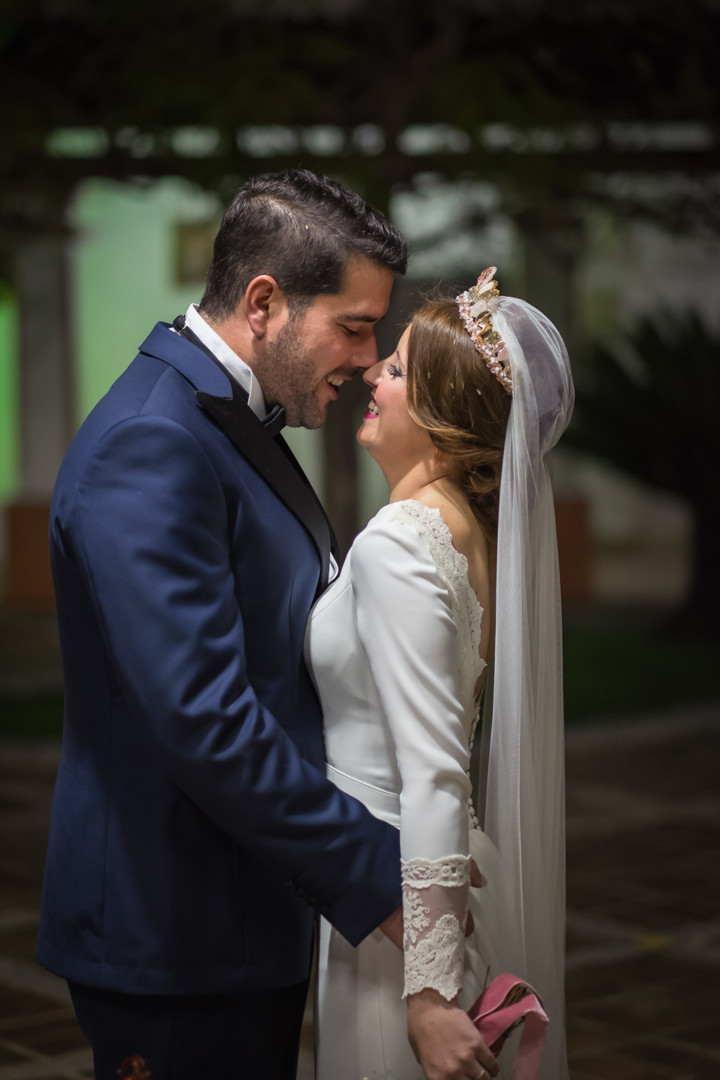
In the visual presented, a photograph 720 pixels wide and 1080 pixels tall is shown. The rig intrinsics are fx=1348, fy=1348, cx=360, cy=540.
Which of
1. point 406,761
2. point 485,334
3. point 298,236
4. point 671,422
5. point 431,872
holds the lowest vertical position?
point 431,872

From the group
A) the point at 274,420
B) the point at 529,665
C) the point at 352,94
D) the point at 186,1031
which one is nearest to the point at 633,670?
the point at 352,94

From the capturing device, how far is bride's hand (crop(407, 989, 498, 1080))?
1.77 m

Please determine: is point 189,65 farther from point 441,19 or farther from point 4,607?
point 4,607

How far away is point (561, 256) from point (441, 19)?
5.96 metres

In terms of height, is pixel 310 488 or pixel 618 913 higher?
pixel 310 488

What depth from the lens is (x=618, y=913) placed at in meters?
4.61

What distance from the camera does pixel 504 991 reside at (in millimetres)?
1852

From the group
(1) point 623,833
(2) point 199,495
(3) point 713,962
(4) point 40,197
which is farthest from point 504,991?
(4) point 40,197

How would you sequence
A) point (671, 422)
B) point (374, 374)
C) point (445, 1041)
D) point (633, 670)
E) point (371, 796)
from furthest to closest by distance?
point (671, 422) < point (633, 670) < point (374, 374) < point (371, 796) < point (445, 1041)

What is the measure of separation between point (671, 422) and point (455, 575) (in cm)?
872

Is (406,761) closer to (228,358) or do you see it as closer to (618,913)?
(228,358)

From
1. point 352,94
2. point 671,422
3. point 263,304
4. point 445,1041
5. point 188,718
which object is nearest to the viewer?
point 188,718

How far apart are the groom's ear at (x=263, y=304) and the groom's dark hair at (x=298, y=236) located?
1 centimetres

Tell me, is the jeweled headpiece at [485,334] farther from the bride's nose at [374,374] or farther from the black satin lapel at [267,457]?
the black satin lapel at [267,457]
